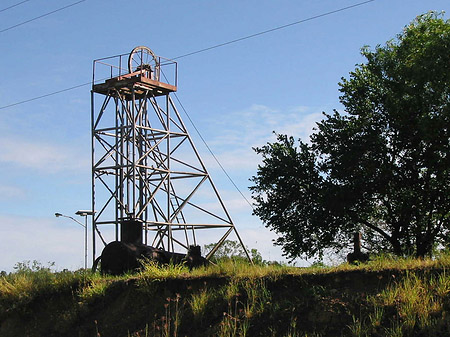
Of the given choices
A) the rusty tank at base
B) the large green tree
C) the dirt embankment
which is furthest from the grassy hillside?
the large green tree

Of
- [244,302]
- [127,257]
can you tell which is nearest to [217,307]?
[244,302]

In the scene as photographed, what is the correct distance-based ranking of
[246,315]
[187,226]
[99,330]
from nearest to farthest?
[246,315]
[99,330]
[187,226]

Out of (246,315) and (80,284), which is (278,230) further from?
(246,315)

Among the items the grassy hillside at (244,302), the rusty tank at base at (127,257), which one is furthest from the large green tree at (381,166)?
the grassy hillside at (244,302)

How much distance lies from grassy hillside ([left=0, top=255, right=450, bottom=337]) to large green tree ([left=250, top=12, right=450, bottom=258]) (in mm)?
19240

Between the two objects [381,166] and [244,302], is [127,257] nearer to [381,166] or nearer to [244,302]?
[244,302]

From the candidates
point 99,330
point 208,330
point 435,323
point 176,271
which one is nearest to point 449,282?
point 435,323

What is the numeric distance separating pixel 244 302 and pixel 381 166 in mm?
21402

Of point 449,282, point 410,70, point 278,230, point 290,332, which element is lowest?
point 290,332

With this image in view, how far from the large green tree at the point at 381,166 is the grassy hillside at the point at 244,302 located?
63.1 feet

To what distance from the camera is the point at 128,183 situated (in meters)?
31.9

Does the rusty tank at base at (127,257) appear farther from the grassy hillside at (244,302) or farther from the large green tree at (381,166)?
the large green tree at (381,166)

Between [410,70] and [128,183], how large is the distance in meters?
14.8

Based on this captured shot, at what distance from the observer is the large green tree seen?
105ft
